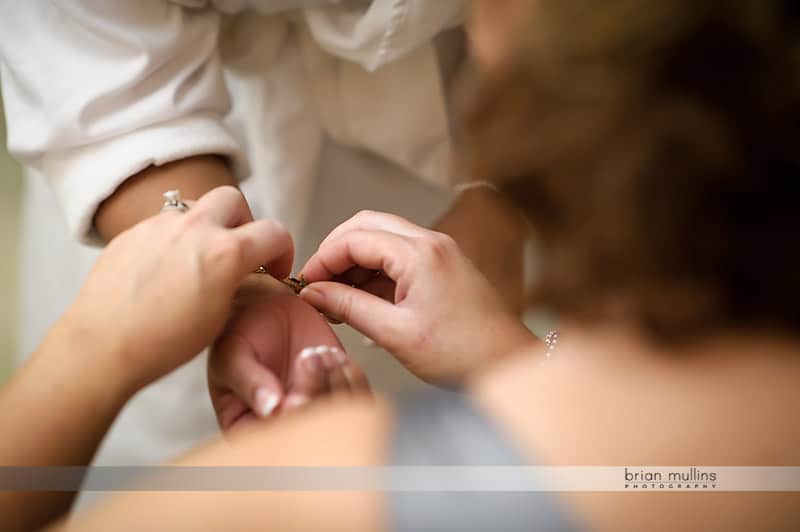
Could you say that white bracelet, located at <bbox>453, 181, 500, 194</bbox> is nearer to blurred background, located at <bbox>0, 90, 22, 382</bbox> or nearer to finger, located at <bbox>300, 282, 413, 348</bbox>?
finger, located at <bbox>300, 282, 413, 348</bbox>

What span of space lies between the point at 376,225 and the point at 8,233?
239mm

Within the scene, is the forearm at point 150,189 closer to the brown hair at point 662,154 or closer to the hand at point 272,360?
the hand at point 272,360

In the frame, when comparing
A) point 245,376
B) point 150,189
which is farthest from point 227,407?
point 150,189

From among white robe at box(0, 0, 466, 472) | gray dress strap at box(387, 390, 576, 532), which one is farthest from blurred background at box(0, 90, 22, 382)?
gray dress strap at box(387, 390, 576, 532)

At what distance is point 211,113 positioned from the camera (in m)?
0.45

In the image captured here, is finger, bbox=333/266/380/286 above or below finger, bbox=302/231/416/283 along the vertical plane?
below

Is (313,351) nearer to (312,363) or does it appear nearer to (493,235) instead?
(312,363)

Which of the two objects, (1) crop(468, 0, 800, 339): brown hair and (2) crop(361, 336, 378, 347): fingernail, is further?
(2) crop(361, 336, 378, 347): fingernail

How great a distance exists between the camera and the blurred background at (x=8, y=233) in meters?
0.43

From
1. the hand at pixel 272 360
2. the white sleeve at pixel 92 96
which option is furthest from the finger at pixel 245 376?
the white sleeve at pixel 92 96

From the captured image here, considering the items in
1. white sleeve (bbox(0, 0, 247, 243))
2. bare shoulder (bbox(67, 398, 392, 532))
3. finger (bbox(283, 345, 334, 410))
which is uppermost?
white sleeve (bbox(0, 0, 247, 243))

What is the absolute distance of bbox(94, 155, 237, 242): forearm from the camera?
1.31ft

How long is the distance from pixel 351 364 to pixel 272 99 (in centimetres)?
22

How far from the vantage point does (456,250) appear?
1.34ft
